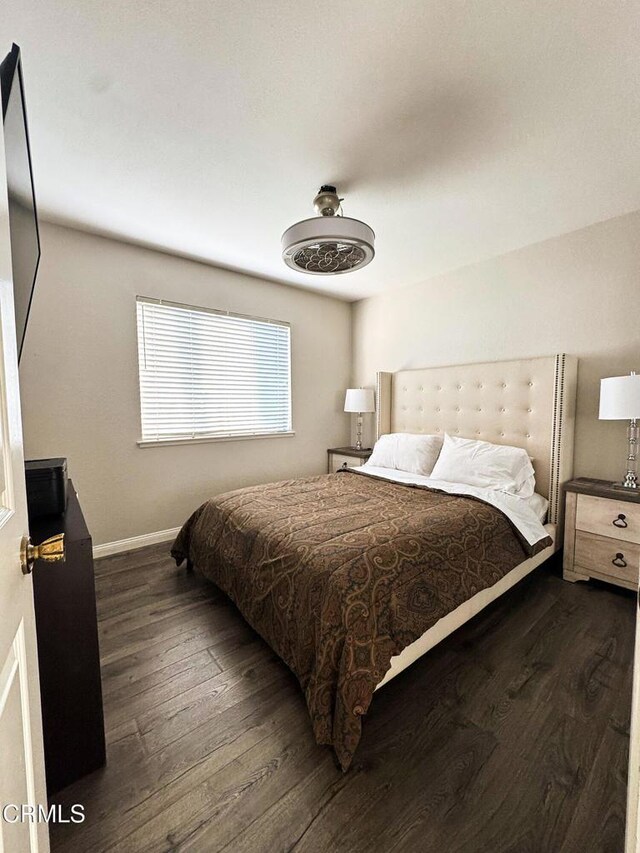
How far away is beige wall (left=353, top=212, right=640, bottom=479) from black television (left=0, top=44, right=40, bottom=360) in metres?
3.11

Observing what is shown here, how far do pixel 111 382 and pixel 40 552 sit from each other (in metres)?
2.39

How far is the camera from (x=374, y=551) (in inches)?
59.8

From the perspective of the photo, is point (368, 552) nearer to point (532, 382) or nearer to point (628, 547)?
point (628, 547)

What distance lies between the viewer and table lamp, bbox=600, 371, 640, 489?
2.07 m

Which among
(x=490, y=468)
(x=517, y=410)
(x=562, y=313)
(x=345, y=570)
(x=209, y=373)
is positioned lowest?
(x=345, y=570)

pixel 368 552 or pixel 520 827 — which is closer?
pixel 520 827

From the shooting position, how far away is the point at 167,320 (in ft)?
9.91

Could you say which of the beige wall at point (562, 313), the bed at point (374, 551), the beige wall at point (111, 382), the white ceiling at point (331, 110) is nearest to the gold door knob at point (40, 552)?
the bed at point (374, 551)

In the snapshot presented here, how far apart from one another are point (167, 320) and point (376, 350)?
225 cm

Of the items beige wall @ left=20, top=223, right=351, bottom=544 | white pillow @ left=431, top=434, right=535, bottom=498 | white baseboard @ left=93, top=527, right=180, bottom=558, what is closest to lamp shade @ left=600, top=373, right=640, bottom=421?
white pillow @ left=431, top=434, right=535, bottom=498

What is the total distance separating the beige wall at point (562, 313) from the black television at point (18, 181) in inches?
122

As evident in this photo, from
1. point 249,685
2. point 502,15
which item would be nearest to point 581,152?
point 502,15

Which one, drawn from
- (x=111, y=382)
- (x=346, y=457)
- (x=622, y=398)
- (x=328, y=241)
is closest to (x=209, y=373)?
(x=111, y=382)

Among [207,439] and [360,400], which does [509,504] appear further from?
[207,439]
